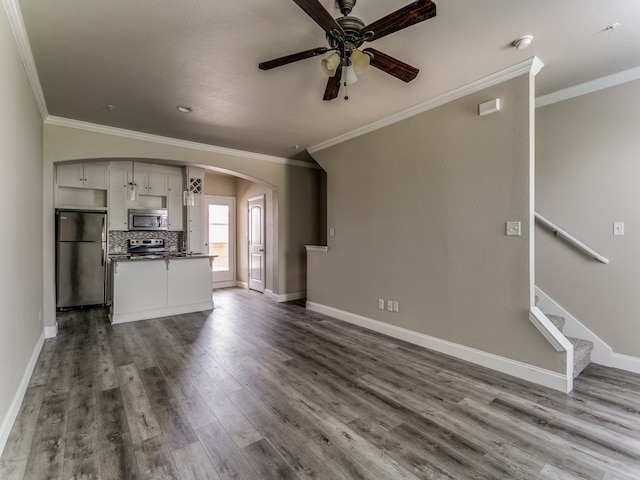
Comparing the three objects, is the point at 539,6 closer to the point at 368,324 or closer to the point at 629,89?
the point at 629,89

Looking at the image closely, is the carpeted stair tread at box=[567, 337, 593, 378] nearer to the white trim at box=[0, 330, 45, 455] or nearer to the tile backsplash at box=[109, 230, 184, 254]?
the white trim at box=[0, 330, 45, 455]

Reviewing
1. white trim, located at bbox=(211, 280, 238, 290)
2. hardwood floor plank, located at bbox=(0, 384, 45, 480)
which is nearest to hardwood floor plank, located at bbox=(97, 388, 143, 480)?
hardwood floor plank, located at bbox=(0, 384, 45, 480)

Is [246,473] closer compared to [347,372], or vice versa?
[246,473]

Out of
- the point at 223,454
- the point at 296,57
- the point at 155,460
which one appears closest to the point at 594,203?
the point at 296,57

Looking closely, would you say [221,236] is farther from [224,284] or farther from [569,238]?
[569,238]

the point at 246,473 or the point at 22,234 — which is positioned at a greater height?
the point at 22,234

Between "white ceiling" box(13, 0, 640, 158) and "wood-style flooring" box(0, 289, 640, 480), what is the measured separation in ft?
9.18

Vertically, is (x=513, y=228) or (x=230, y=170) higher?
(x=230, y=170)

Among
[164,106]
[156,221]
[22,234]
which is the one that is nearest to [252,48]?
[164,106]

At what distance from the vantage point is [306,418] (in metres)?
2.19

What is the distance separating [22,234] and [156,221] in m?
3.61

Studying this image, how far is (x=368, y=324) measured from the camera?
4289 millimetres

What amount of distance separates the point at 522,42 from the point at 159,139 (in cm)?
460

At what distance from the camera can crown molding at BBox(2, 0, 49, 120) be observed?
2.01 metres
